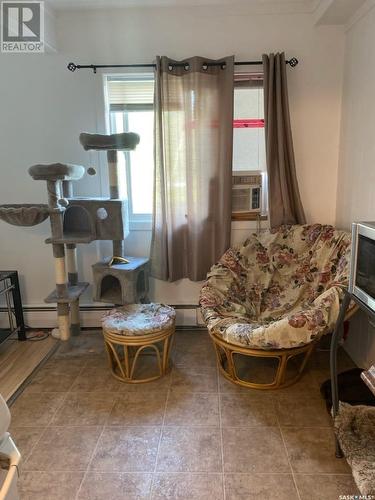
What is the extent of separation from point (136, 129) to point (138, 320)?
149 centimetres

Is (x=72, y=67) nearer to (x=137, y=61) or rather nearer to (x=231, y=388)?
(x=137, y=61)

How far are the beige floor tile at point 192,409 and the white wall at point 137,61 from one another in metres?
1.30

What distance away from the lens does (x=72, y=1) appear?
2488mm

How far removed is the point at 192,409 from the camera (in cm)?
203

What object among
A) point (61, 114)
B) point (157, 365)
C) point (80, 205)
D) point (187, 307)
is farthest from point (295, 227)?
point (61, 114)

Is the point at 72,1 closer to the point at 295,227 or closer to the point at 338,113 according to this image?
the point at 338,113

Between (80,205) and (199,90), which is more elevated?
(199,90)

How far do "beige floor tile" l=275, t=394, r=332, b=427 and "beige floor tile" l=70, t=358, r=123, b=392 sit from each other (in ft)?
3.19

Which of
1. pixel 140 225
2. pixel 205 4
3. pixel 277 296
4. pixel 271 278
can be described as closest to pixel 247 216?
pixel 271 278

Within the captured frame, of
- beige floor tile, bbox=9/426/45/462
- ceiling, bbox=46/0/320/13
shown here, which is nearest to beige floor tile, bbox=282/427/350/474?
beige floor tile, bbox=9/426/45/462

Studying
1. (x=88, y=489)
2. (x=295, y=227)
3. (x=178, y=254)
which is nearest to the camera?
(x=88, y=489)

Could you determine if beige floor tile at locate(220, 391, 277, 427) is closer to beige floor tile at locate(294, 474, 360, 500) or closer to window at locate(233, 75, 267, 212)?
→ beige floor tile at locate(294, 474, 360, 500)

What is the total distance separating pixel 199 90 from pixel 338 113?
1041mm

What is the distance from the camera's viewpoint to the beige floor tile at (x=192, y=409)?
193 cm
